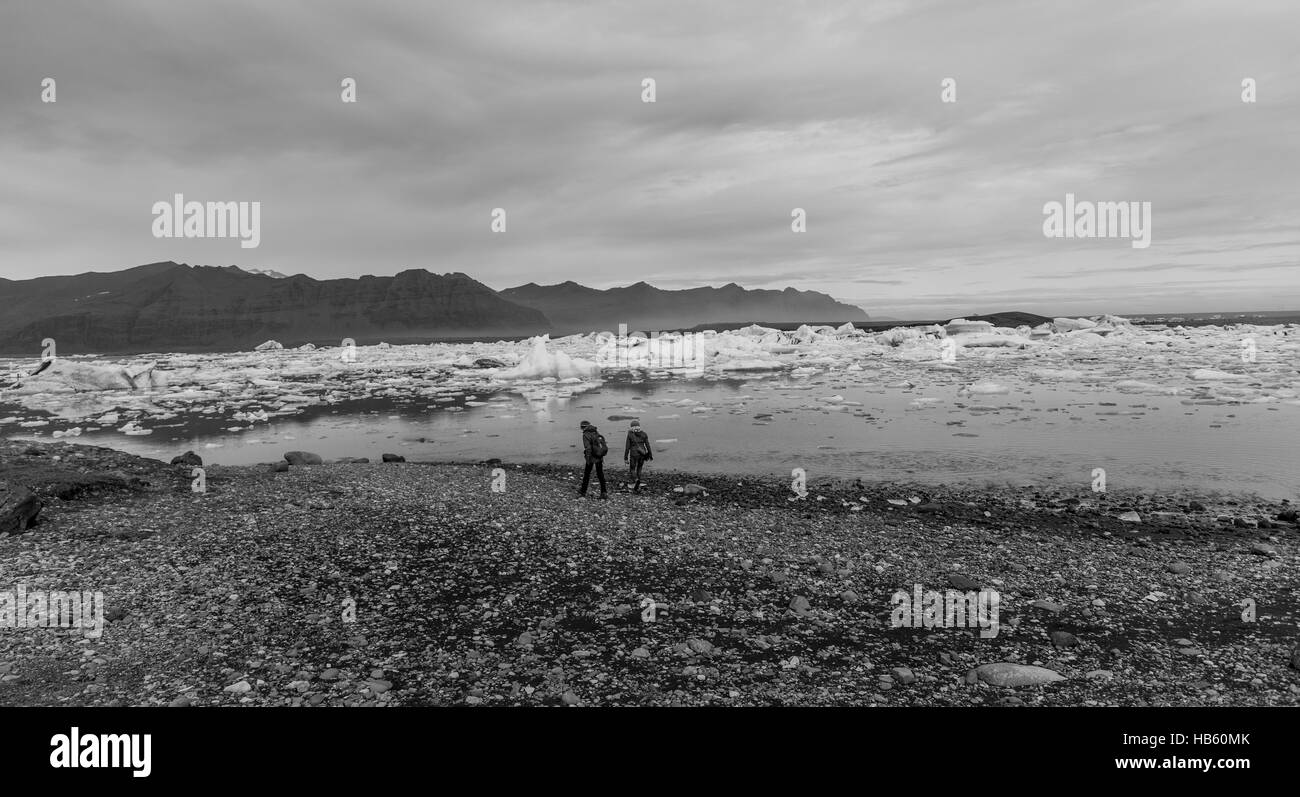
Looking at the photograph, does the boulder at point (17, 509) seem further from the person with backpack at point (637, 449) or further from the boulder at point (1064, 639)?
the boulder at point (1064, 639)

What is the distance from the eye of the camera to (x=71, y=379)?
48.0 meters

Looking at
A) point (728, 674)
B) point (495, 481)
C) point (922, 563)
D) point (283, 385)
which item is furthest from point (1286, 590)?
point (283, 385)

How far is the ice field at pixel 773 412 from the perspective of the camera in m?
21.1

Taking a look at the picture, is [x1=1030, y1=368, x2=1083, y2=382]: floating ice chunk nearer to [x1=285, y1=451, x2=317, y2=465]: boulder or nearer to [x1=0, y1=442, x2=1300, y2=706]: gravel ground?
[x1=0, y1=442, x2=1300, y2=706]: gravel ground

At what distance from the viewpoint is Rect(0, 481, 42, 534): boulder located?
12.1 meters

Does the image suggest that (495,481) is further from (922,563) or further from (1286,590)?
(1286,590)

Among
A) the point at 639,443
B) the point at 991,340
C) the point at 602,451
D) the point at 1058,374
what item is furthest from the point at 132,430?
the point at 991,340

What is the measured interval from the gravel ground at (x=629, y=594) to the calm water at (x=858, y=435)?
3.64 meters

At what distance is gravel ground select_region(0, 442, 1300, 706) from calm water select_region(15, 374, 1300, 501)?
3.64 meters

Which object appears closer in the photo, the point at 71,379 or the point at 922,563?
the point at 922,563

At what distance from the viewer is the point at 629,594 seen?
1009cm

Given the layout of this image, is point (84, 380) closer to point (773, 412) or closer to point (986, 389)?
point (773, 412)

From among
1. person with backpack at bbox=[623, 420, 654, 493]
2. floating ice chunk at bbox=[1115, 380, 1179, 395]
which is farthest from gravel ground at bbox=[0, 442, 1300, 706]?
floating ice chunk at bbox=[1115, 380, 1179, 395]
